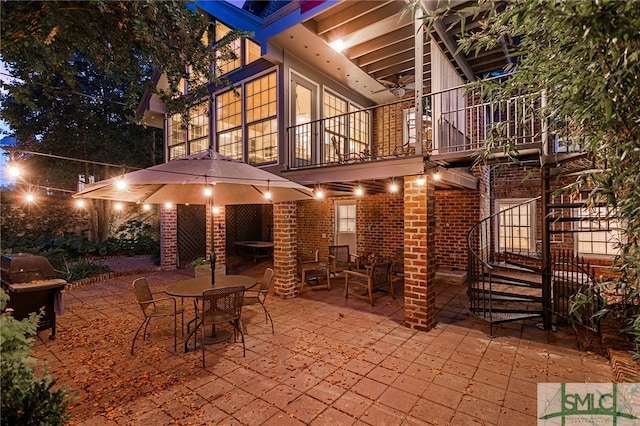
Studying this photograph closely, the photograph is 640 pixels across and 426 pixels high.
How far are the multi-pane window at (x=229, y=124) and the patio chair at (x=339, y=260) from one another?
3.62 metres

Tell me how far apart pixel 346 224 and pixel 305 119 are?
411cm

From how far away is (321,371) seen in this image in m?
3.36

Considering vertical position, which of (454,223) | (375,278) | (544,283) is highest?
(454,223)

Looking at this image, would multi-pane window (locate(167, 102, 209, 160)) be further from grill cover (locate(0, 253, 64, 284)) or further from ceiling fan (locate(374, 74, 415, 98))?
ceiling fan (locate(374, 74, 415, 98))

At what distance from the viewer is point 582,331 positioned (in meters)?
4.54

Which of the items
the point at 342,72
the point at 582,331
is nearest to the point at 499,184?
the point at 582,331

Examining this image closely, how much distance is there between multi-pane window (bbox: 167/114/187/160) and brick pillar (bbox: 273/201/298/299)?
5365mm

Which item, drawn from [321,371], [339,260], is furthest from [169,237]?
[321,371]

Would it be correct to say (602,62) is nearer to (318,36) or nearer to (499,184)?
(318,36)

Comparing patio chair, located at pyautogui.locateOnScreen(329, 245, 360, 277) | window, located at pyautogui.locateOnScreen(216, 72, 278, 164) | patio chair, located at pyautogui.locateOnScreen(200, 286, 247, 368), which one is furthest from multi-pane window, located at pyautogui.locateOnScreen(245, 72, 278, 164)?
patio chair, located at pyautogui.locateOnScreen(200, 286, 247, 368)

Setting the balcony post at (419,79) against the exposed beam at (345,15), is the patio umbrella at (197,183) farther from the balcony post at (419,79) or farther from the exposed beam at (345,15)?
the exposed beam at (345,15)

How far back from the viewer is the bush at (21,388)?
1705 mm

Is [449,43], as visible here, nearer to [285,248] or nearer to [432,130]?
[432,130]

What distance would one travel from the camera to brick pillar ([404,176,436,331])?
448 cm
